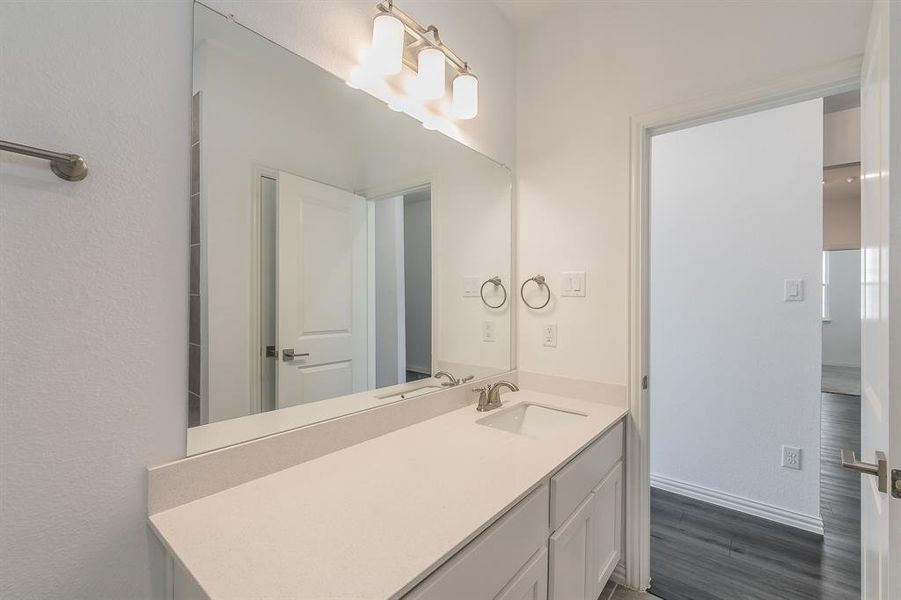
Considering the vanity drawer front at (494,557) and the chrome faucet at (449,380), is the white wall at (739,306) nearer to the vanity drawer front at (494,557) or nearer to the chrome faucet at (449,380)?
the chrome faucet at (449,380)

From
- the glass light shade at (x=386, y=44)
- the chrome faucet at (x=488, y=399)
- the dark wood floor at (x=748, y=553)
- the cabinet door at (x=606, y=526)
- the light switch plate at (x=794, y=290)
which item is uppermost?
the glass light shade at (x=386, y=44)

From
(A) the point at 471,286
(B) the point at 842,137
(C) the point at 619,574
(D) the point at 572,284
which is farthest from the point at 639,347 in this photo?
(B) the point at 842,137

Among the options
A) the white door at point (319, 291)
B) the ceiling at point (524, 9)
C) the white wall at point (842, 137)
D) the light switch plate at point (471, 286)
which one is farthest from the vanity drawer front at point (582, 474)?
the white wall at point (842, 137)

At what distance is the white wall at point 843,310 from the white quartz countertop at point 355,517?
26.9 ft

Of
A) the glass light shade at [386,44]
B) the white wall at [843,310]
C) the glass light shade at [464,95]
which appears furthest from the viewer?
the white wall at [843,310]

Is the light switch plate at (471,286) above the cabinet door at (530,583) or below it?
above

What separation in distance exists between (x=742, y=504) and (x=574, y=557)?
5.48 ft

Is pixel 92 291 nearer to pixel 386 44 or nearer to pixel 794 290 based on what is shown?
pixel 386 44

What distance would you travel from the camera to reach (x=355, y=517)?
31.9 inches

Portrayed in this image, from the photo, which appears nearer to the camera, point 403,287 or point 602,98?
point 403,287

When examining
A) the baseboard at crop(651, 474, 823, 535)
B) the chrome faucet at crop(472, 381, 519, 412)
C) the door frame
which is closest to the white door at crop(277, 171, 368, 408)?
the chrome faucet at crop(472, 381, 519, 412)

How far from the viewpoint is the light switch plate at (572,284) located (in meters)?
1.80

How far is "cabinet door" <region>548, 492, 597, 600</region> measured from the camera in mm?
1110

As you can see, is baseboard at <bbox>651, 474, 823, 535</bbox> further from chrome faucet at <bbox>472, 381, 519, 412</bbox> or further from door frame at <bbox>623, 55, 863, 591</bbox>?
chrome faucet at <bbox>472, 381, 519, 412</bbox>
